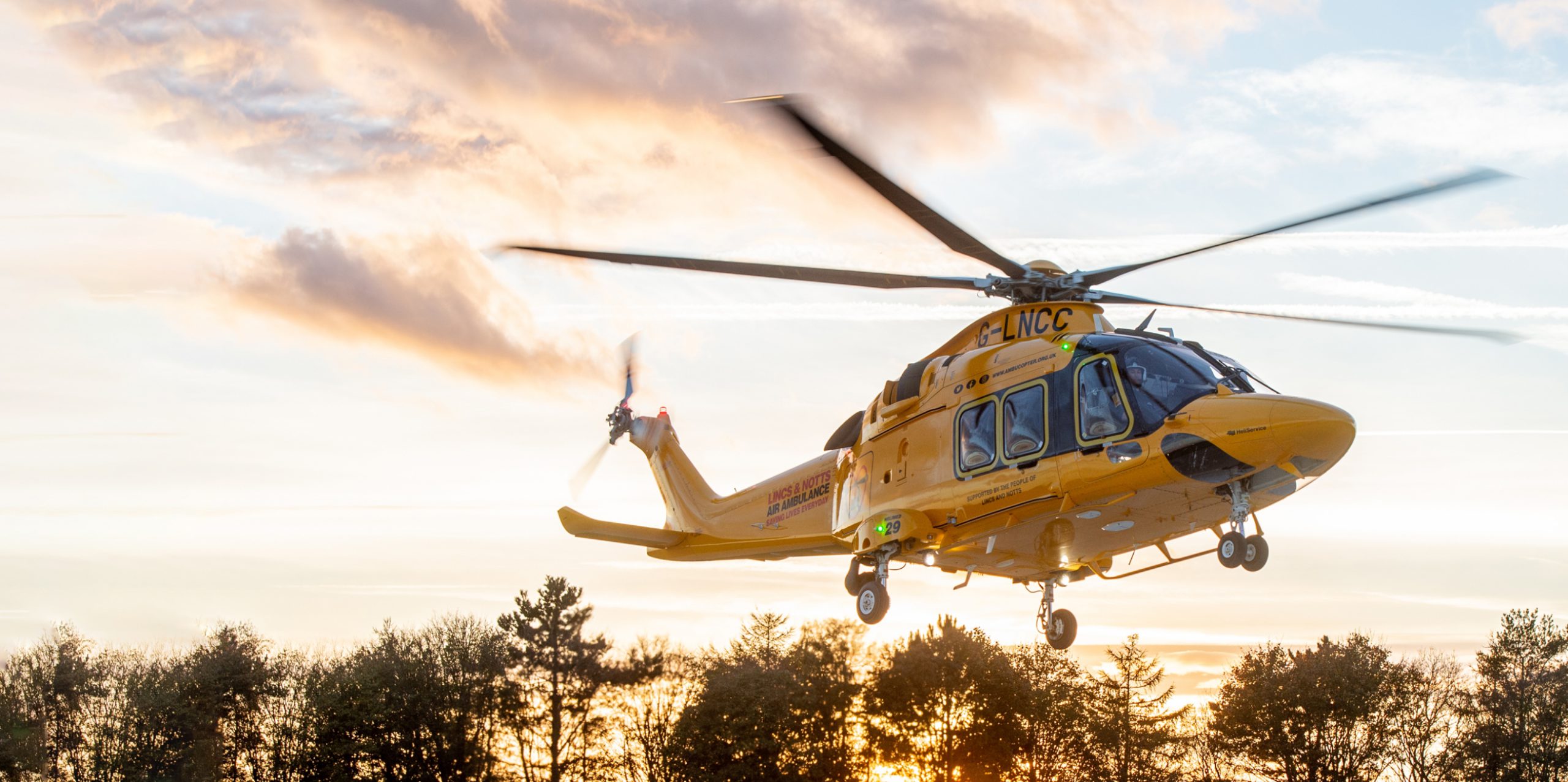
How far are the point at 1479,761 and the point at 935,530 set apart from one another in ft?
171

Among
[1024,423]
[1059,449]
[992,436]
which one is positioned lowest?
[1059,449]

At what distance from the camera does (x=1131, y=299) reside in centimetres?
2389

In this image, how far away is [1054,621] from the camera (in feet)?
83.7

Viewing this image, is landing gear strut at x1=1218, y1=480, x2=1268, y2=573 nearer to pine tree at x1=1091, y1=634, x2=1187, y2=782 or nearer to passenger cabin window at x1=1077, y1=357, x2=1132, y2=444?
passenger cabin window at x1=1077, y1=357, x2=1132, y2=444

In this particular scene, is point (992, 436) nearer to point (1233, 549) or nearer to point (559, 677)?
point (1233, 549)

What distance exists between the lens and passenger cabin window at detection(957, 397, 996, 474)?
71.5ft

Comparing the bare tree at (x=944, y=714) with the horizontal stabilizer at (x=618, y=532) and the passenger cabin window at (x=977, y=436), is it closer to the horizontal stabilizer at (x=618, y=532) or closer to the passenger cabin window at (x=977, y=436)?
the horizontal stabilizer at (x=618, y=532)

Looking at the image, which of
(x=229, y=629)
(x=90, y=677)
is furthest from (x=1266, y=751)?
(x=90, y=677)

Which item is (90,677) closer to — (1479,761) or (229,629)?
(229,629)

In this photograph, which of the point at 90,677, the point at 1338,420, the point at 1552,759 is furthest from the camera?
the point at 90,677

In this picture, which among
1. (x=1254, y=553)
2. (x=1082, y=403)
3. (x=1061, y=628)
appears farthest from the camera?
(x=1061, y=628)

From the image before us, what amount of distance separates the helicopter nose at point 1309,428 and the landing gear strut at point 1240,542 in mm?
1062

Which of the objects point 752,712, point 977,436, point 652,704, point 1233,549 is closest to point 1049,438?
point 977,436

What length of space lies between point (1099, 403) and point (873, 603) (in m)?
5.90
